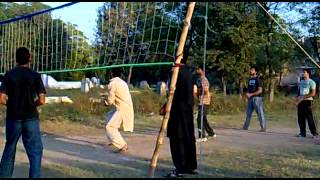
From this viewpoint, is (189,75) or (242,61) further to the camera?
(242,61)

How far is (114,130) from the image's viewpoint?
10.1m

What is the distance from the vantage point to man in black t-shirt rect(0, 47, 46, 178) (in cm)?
699

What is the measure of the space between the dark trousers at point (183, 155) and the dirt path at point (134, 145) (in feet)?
4.88

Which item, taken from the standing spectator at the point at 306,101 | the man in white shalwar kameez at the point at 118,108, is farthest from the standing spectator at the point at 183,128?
the standing spectator at the point at 306,101

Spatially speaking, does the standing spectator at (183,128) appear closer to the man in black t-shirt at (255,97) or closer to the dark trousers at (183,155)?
the dark trousers at (183,155)

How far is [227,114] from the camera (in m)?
20.8

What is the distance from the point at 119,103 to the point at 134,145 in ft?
4.22

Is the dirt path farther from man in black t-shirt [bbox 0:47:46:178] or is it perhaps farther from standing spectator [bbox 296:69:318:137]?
man in black t-shirt [bbox 0:47:46:178]

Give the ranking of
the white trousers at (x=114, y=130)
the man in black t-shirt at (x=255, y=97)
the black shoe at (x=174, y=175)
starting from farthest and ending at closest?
the man in black t-shirt at (x=255, y=97)
the white trousers at (x=114, y=130)
the black shoe at (x=174, y=175)

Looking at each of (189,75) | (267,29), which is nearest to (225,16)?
(267,29)

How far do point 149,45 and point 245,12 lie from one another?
77.9 feet

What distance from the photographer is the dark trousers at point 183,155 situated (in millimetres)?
7656

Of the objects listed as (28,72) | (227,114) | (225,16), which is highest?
(225,16)

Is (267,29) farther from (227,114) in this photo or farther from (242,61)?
(227,114)
